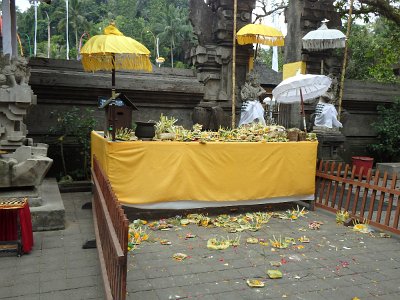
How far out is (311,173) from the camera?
6402 millimetres

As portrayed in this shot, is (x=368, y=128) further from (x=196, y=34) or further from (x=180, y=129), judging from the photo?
(x=180, y=129)

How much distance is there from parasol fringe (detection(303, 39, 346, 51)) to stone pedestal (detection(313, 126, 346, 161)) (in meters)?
1.99

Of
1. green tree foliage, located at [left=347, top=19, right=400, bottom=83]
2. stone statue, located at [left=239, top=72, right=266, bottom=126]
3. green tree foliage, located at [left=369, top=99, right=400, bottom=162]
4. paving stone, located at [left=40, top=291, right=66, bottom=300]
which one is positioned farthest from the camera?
green tree foliage, located at [left=347, top=19, right=400, bottom=83]

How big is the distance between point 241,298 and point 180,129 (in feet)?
10.1

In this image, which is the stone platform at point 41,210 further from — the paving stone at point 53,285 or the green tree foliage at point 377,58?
the green tree foliage at point 377,58

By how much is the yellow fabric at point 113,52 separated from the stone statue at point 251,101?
11.0ft

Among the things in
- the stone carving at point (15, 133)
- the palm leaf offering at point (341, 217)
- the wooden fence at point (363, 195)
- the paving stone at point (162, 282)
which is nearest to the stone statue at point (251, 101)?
the wooden fence at point (363, 195)

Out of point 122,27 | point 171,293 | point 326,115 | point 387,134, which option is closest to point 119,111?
point 171,293

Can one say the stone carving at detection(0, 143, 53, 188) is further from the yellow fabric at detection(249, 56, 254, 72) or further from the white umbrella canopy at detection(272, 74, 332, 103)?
the yellow fabric at detection(249, 56, 254, 72)

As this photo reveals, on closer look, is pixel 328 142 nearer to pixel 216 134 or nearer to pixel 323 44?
pixel 323 44

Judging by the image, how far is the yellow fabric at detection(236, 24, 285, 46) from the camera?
885 cm

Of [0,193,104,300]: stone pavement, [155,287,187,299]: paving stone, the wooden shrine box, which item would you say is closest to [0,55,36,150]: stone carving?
the wooden shrine box

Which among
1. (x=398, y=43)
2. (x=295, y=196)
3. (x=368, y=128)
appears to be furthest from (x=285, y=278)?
(x=398, y=43)

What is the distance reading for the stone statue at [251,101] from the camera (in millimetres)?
9335
